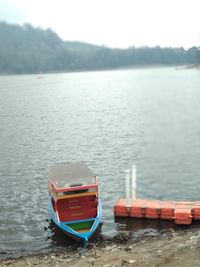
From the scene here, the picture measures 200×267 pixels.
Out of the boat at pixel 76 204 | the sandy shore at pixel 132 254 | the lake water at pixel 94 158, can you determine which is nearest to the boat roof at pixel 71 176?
the boat at pixel 76 204

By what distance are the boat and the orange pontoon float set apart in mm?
1636

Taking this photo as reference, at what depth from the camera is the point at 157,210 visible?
67.7ft

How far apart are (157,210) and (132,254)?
16.7 ft

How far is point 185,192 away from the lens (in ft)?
83.6

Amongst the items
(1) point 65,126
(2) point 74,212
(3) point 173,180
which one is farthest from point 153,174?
(1) point 65,126

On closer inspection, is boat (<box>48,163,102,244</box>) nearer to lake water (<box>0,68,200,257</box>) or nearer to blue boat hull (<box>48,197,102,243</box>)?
blue boat hull (<box>48,197,102,243</box>)

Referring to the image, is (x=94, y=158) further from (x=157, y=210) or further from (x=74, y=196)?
(x=74, y=196)

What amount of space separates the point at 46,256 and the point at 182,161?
17.4 metres

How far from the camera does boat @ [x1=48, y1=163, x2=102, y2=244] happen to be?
19.0 metres

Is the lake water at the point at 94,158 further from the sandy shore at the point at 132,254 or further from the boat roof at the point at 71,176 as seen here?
the boat roof at the point at 71,176

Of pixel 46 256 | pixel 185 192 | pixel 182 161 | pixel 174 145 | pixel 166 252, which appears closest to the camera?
pixel 166 252

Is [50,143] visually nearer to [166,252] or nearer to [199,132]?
[199,132]

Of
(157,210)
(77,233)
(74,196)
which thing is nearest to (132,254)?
(77,233)

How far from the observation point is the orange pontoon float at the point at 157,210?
19844 mm
